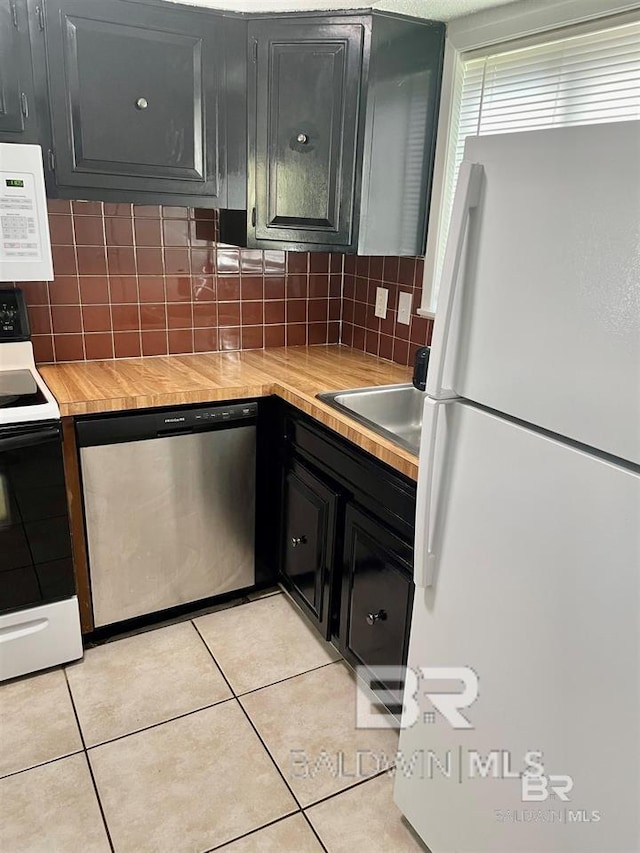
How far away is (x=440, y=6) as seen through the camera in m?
2.03

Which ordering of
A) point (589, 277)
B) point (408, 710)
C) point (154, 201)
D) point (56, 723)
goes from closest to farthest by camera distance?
point (589, 277), point (408, 710), point (56, 723), point (154, 201)

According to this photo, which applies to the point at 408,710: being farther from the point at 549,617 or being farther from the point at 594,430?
the point at 594,430

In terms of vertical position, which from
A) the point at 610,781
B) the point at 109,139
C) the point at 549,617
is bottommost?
the point at 610,781

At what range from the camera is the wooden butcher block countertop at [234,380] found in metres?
1.98

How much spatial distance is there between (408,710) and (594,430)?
34.9 inches

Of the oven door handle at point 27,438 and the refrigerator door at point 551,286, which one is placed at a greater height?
the refrigerator door at point 551,286

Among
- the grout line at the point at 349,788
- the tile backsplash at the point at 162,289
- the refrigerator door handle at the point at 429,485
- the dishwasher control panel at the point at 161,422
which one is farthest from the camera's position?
the tile backsplash at the point at 162,289

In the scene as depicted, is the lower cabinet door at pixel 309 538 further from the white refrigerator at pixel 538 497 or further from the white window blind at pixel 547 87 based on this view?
the white window blind at pixel 547 87

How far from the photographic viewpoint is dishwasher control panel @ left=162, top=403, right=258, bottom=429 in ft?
7.07

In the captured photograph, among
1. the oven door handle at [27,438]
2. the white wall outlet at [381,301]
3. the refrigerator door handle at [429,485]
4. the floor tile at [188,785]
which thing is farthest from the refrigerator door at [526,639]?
the white wall outlet at [381,301]

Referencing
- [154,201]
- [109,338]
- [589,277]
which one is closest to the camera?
[589,277]

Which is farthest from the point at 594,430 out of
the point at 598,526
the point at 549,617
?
the point at 549,617

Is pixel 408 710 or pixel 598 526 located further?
pixel 408 710

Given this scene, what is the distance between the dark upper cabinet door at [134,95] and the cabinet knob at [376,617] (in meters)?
→ 1.56
